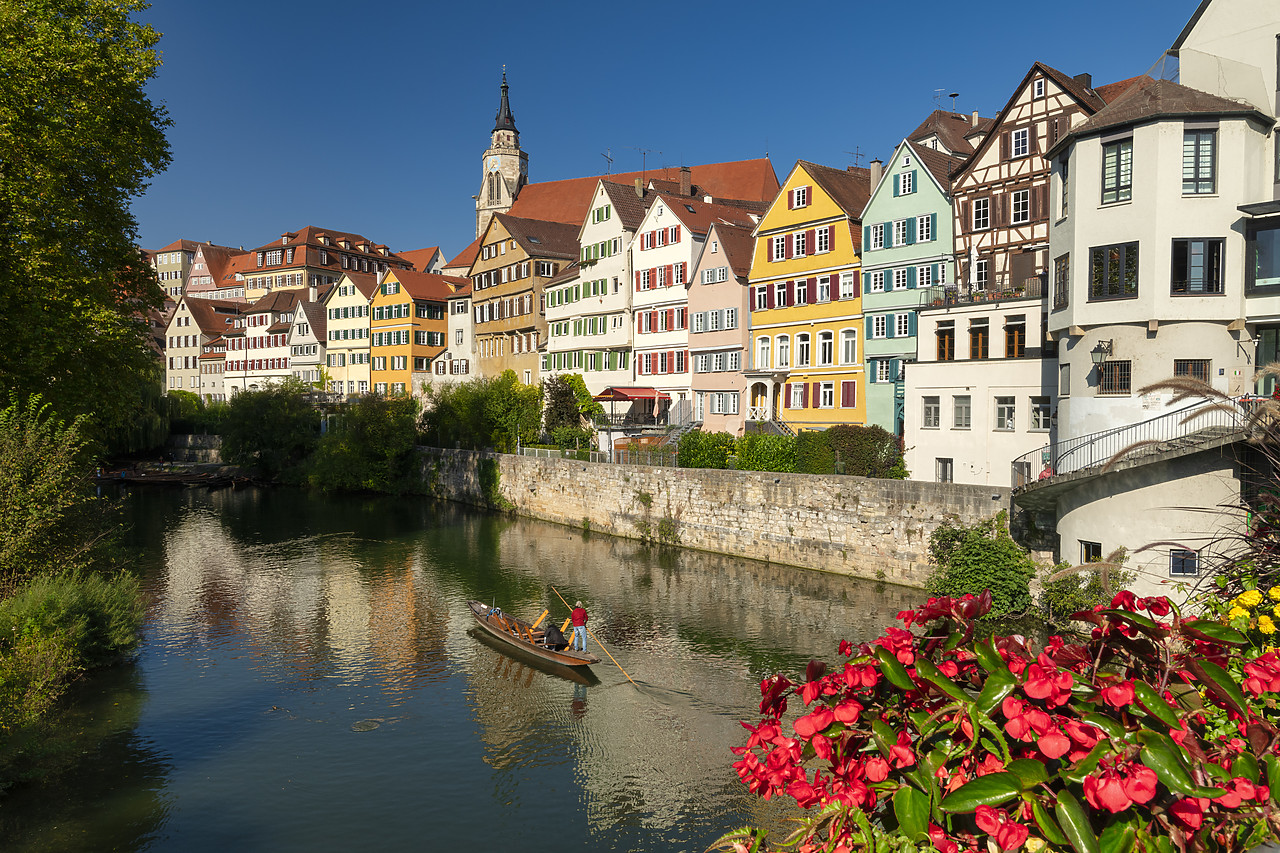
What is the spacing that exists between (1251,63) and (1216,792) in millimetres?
25150

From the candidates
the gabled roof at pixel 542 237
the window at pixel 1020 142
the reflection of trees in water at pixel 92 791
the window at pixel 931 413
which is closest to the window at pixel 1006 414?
the window at pixel 931 413

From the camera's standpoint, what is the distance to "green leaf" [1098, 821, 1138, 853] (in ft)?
8.80

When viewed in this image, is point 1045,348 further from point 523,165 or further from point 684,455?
point 523,165

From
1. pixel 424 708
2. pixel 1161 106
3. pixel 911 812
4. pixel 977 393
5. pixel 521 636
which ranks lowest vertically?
pixel 424 708

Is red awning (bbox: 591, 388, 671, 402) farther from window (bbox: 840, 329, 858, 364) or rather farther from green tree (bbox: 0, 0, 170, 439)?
green tree (bbox: 0, 0, 170, 439)

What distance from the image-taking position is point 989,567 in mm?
24172

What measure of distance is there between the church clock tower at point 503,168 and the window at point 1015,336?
71.4 meters

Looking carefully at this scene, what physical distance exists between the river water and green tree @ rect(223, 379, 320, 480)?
92.8ft

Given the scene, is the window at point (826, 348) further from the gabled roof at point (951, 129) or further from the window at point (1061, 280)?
the window at point (1061, 280)

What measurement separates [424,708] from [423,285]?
59.0m

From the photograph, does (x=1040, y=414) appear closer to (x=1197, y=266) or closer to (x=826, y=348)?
(x=1197, y=266)

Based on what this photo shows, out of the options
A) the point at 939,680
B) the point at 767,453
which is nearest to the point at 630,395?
the point at 767,453

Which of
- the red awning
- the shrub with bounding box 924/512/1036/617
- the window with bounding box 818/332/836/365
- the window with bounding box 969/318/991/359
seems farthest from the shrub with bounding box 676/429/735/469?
the shrub with bounding box 924/512/1036/617

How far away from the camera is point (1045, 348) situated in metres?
28.5
